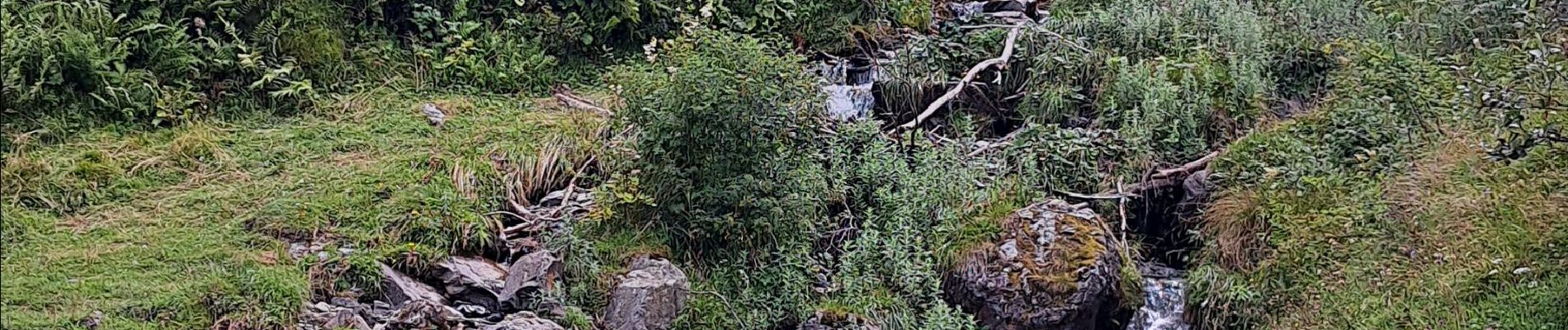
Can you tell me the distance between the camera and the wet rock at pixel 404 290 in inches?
220

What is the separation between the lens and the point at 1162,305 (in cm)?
702

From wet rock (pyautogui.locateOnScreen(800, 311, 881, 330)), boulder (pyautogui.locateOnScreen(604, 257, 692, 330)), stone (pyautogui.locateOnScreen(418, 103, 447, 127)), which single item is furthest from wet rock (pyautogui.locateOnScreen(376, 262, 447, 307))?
stone (pyautogui.locateOnScreen(418, 103, 447, 127))

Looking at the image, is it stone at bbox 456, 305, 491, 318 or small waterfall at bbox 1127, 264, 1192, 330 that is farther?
small waterfall at bbox 1127, 264, 1192, 330

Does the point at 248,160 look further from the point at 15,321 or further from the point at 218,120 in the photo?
the point at 15,321

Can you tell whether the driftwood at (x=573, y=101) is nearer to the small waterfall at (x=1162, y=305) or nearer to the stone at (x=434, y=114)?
the stone at (x=434, y=114)

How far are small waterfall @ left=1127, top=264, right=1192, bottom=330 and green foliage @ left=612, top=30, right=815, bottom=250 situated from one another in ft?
6.12

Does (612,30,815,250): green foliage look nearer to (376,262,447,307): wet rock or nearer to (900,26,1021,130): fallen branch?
(376,262,447,307): wet rock

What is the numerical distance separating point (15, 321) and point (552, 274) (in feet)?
6.99

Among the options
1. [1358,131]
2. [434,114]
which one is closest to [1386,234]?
[1358,131]

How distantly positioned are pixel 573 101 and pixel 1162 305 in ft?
12.3

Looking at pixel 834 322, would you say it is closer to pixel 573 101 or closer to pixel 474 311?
pixel 474 311

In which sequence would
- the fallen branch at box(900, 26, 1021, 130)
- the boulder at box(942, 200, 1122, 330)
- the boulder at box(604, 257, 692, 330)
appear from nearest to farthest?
the boulder at box(604, 257, 692, 330) < the boulder at box(942, 200, 1122, 330) < the fallen branch at box(900, 26, 1021, 130)

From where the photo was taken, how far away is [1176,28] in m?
9.18

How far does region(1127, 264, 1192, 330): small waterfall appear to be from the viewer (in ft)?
22.7
